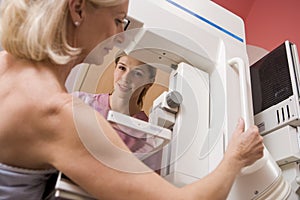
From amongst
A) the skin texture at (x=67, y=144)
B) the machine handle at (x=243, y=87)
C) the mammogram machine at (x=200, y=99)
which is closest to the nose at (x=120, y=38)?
the mammogram machine at (x=200, y=99)

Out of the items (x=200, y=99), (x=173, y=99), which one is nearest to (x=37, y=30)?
(x=173, y=99)

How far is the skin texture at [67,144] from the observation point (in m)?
0.66

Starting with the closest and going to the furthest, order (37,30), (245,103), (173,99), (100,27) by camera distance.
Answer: (37,30) < (100,27) < (173,99) < (245,103)

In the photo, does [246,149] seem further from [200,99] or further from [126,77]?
[126,77]

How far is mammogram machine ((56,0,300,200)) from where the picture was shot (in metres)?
0.93

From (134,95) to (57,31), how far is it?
30 centimetres

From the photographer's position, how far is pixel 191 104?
3.44ft

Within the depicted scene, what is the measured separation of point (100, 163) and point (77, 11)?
390 mm

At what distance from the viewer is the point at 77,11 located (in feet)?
2.77

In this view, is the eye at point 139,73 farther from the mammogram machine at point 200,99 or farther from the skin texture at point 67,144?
the skin texture at point 67,144

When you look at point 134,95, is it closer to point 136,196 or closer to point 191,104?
point 191,104

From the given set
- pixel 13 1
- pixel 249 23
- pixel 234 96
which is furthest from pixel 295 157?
pixel 249 23

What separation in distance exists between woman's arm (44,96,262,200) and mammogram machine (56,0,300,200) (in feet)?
0.48

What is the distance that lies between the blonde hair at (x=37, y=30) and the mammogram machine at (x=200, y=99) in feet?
0.42
